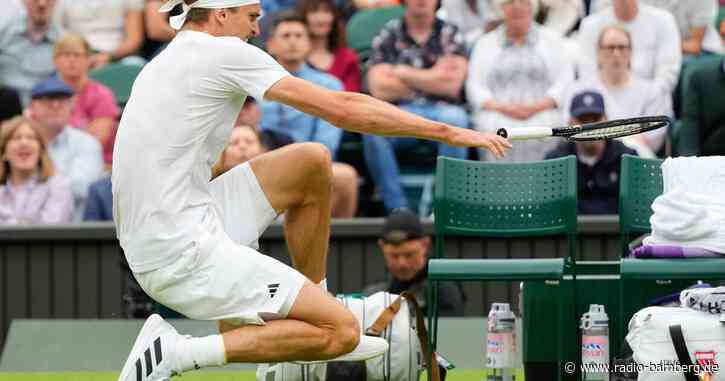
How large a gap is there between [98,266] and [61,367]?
5.14ft

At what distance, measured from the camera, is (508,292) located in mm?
10109

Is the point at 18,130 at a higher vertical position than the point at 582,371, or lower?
higher

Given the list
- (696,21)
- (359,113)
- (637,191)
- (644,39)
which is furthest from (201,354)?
(696,21)

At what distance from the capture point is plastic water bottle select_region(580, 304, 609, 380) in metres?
6.80

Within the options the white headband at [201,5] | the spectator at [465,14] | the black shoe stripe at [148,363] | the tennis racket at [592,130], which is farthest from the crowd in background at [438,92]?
the black shoe stripe at [148,363]

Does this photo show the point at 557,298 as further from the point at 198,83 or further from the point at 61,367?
the point at 61,367

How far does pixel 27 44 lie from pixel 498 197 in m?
5.18

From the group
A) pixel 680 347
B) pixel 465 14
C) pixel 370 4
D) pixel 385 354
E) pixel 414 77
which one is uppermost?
pixel 370 4

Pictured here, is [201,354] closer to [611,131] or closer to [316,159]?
[316,159]

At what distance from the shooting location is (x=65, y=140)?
11.1m

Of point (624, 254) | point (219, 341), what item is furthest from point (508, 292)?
point (219, 341)

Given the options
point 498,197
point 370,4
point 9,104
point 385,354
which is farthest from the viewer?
point 370,4

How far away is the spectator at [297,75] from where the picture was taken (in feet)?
35.9

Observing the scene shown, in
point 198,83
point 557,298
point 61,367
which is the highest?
point 198,83
